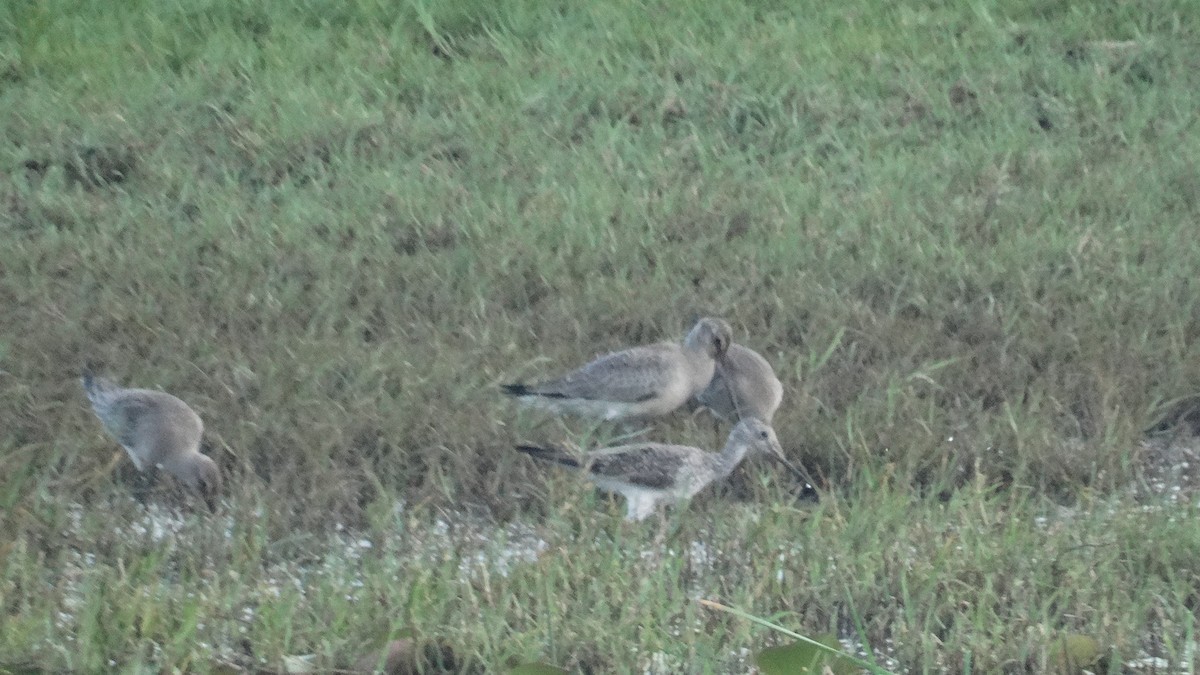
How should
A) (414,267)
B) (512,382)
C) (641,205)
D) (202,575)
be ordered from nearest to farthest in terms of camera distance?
(202,575) → (512,382) → (414,267) → (641,205)

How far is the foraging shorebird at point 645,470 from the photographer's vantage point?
4.59 meters

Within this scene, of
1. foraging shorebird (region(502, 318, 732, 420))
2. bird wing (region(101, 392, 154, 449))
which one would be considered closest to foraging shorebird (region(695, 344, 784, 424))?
foraging shorebird (region(502, 318, 732, 420))

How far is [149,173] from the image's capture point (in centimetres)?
720

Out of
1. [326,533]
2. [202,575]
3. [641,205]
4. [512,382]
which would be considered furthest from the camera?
[641,205]

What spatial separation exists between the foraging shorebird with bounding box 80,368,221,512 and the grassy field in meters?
0.08

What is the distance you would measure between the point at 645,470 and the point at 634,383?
616 millimetres

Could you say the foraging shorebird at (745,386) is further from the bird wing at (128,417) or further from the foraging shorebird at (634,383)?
the bird wing at (128,417)

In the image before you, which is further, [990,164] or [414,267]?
[990,164]

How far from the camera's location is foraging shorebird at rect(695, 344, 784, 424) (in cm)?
517

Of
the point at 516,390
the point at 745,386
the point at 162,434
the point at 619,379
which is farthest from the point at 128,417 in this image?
the point at 745,386

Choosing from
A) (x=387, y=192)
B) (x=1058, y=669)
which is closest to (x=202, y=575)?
(x=1058, y=669)

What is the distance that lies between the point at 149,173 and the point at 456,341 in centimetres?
217

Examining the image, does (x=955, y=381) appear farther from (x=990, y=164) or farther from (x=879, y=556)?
(x=990, y=164)

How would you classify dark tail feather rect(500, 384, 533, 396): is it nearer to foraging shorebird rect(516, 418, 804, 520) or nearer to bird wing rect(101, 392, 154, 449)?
foraging shorebird rect(516, 418, 804, 520)
